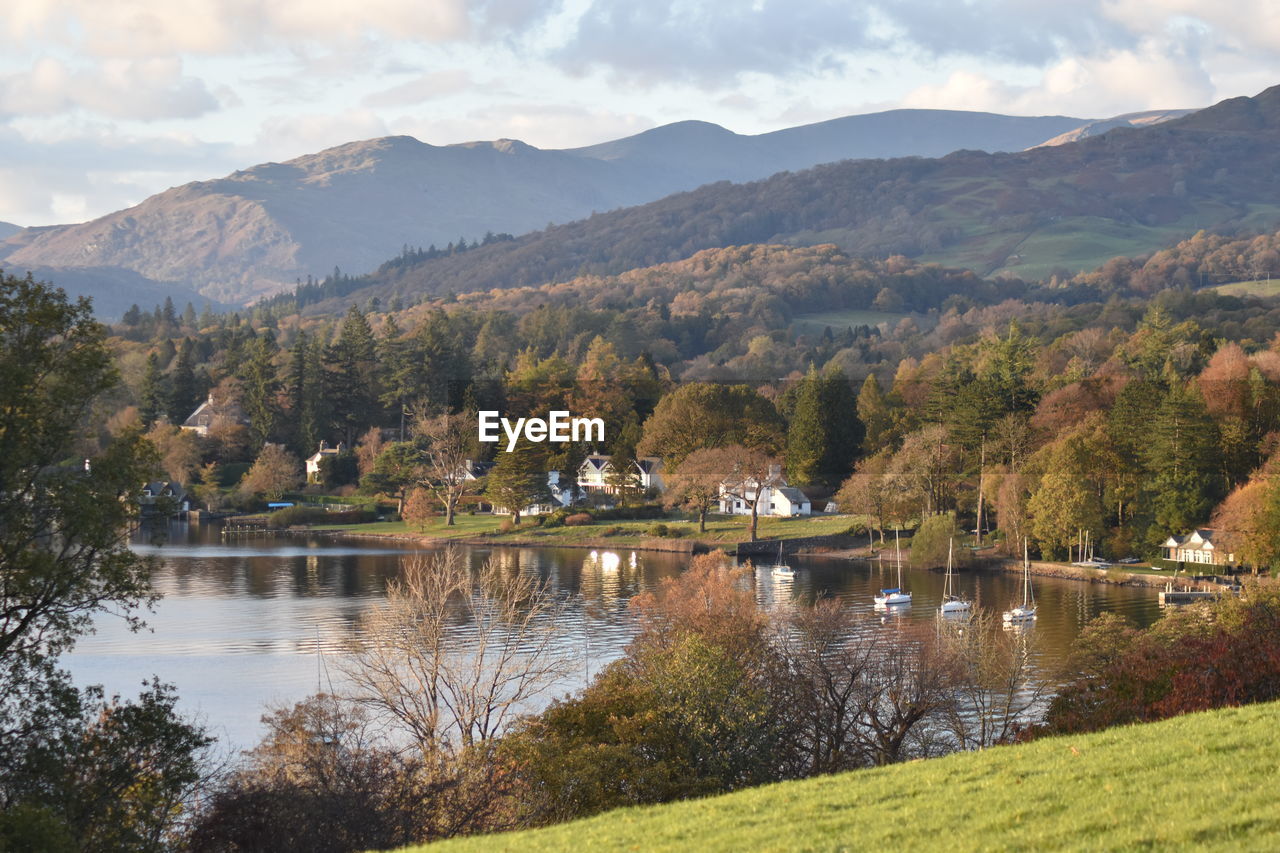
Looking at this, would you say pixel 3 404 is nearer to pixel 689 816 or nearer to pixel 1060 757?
pixel 689 816

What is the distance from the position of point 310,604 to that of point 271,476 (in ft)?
141

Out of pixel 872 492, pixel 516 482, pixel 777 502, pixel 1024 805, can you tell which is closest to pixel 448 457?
pixel 516 482

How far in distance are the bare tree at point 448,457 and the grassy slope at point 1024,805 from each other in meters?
66.4

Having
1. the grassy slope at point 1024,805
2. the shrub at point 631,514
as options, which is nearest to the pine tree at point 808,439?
the shrub at point 631,514

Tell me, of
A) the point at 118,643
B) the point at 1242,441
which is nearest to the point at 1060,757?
the point at 118,643

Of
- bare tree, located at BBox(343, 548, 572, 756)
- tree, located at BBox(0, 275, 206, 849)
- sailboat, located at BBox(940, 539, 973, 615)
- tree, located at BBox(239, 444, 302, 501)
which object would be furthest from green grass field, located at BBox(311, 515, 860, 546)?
tree, located at BBox(0, 275, 206, 849)

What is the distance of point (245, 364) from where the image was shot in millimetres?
103375

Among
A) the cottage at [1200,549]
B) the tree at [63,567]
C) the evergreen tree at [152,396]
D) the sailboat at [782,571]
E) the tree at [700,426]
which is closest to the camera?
the tree at [63,567]

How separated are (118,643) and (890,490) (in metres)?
39.4

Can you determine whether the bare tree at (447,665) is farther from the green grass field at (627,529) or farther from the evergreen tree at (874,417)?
the evergreen tree at (874,417)

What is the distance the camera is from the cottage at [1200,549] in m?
55.6

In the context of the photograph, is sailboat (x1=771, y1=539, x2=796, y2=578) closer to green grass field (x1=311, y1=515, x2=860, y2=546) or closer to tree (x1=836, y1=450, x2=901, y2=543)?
green grass field (x1=311, y1=515, x2=860, y2=546)

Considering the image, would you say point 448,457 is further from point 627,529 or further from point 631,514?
point 627,529

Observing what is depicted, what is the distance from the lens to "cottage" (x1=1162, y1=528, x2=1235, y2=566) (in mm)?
55562
